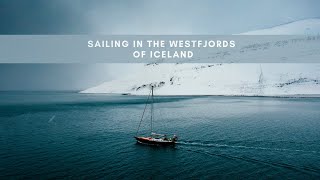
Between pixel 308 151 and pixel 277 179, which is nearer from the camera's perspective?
pixel 277 179

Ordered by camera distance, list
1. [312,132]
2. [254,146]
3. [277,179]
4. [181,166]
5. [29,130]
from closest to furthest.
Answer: [277,179] < [181,166] < [254,146] < [312,132] < [29,130]

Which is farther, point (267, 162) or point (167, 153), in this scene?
point (167, 153)

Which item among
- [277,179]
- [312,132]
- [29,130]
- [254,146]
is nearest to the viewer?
[277,179]

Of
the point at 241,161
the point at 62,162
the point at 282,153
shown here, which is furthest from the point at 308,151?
the point at 62,162

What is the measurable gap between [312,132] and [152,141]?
40.6m

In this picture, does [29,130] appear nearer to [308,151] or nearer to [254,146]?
[254,146]

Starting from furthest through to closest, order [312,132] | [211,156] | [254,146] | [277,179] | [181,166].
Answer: [312,132], [254,146], [211,156], [181,166], [277,179]

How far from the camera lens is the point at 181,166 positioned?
41.9m

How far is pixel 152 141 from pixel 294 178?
90.5 feet

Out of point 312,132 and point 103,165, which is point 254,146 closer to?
point 312,132

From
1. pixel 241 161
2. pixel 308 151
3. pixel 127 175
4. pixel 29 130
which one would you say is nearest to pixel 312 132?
pixel 308 151

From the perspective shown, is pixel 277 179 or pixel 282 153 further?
pixel 282 153

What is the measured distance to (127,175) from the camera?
3797cm

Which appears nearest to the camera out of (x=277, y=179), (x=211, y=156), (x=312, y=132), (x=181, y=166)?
(x=277, y=179)
